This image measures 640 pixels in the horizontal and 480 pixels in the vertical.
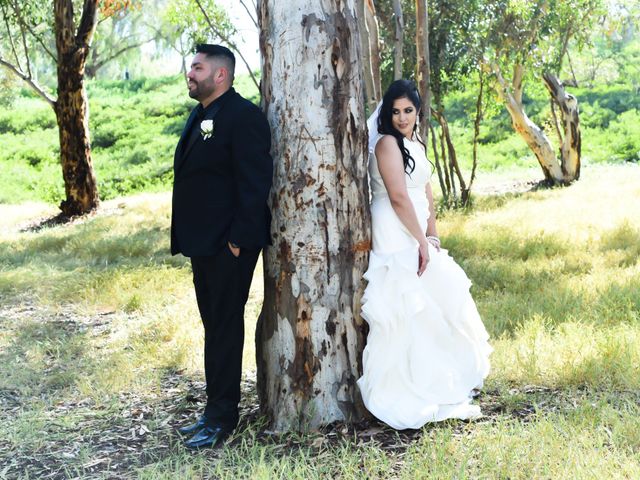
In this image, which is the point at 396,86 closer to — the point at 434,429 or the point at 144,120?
the point at 434,429

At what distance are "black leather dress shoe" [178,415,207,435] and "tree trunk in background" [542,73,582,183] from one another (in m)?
15.1

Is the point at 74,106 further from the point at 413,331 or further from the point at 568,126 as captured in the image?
the point at 413,331

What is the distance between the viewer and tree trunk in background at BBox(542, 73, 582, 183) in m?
17.9

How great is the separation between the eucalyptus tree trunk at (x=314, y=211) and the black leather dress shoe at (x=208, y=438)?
1.08ft

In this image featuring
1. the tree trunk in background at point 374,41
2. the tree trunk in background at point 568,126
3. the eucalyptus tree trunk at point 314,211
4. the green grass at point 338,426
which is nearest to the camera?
the green grass at point 338,426

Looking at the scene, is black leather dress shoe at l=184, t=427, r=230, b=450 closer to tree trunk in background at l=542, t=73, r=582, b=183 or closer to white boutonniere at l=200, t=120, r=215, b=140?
white boutonniere at l=200, t=120, r=215, b=140

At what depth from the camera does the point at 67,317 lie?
8.08 meters

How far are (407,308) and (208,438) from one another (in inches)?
57.1

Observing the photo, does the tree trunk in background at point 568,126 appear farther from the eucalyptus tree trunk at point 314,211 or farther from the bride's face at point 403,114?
the eucalyptus tree trunk at point 314,211

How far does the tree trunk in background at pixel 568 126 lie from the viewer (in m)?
17.9

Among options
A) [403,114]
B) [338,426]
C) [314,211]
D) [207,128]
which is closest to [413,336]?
[338,426]

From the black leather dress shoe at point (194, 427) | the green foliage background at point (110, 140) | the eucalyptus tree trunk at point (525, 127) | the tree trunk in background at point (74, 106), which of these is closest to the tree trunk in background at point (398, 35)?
the black leather dress shoe at point (194, 427)

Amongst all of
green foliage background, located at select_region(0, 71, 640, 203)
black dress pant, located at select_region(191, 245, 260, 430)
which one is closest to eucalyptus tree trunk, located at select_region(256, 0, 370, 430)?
black dress pant, located at select_region(191, 245, 260, 430)

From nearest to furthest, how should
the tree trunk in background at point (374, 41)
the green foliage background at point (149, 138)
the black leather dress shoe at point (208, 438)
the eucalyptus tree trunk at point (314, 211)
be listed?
1. the eucalyptus tree trunk at point (314, 211)
2. the black leather dress shoe at point (208, 438)
3. the tree trunk in background at point (374, 41)
4. the green foliage background at point (149, 138)
